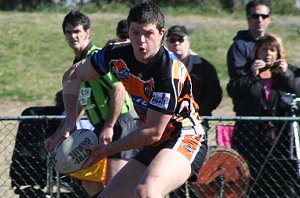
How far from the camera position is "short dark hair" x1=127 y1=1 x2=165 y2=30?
617cm

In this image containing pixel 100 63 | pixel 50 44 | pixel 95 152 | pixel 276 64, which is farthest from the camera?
pixel 50 44

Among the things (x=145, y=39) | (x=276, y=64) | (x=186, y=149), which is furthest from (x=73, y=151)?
(x=276, y=64)

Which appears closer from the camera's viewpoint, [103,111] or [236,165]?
[103,111]

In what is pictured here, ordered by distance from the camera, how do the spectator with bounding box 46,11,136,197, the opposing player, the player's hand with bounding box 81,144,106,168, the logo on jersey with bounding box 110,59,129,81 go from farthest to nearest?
the spectator with bounding box 46,11,136,197, the logo on jersey with bounding box 110,59,129,81, the player's hand with bounding box 81,144,106,168, the opposing player

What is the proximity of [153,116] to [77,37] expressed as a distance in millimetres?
2057

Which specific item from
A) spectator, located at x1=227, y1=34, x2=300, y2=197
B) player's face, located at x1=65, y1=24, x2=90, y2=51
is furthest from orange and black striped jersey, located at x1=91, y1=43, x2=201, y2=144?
spectator, located at x1=227, y1=34, x2=300, y2=197

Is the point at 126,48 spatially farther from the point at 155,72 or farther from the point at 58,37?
the point at 58,37

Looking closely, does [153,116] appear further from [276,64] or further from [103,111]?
[276,64]

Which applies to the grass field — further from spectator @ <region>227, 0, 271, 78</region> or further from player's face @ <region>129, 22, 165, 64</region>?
player's face @ <region>129, 22, 165, 64</region>

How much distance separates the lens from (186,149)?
20.7ft

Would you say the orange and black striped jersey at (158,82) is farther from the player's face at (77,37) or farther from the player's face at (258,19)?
the player's face at (258,19)

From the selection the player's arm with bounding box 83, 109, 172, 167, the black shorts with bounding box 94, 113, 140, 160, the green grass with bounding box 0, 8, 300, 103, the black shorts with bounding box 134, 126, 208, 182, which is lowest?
the green grass with bounding box 0, 8, 300, 103

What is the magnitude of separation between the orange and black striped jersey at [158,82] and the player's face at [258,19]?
8.17 ft

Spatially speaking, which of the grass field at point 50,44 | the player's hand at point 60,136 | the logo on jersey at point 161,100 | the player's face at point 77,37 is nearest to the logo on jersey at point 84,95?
the player's face at point 77,37
